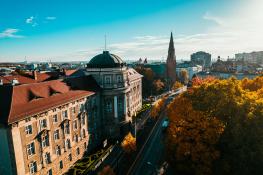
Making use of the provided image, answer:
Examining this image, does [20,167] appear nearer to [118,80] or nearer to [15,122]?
[15,122]

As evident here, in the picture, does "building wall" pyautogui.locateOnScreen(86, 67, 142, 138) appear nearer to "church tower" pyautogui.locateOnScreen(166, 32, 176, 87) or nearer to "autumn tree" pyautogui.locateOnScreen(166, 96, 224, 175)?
"autumn tree" pyautogui.locateOnScreen(166, 96, 224, 175)

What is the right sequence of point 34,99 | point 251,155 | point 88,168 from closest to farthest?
point 251,155 → point 34,99 → point 88,168

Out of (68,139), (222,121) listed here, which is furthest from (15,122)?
(222,121)

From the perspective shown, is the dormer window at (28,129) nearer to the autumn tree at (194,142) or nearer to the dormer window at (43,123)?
the dormer window at (43,123)

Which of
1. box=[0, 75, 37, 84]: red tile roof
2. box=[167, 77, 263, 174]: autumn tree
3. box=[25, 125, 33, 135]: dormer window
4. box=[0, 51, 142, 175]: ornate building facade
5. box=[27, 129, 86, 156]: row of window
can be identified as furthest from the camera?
box=[0, 75, 37, 84]: red tile roof

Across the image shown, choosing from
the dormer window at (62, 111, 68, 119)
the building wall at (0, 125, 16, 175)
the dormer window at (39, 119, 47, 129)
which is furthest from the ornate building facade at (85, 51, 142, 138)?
the building wall at (0, 125, 16, 175)

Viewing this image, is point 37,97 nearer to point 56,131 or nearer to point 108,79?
point 56,131
